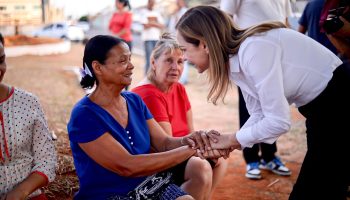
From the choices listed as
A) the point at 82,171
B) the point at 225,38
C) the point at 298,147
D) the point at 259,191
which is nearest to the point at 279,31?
the point at 225,38

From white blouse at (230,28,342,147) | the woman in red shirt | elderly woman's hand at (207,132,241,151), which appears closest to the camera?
white blouse at (230,28,342,147)

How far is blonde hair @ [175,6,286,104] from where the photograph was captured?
92.9 inches

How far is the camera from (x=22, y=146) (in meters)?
2.41

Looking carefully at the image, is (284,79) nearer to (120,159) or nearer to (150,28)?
(120,159)

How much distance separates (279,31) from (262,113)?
48 centimetres

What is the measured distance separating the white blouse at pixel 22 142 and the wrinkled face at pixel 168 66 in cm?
A: 117

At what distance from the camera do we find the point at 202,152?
277 cm

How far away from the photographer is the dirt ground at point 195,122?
4.13 metres

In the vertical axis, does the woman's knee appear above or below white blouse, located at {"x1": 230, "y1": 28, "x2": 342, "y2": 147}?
below

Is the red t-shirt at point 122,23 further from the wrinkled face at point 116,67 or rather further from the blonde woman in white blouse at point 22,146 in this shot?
the blonde woman in white blouse at point 22,146

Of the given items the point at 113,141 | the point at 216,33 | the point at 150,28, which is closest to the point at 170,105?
the point at 113,141

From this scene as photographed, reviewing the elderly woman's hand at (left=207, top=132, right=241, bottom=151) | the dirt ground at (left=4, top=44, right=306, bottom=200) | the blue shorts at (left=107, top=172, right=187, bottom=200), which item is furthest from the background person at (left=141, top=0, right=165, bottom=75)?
the blue shorts at (left=107, top=172, right=187, bottom=200)

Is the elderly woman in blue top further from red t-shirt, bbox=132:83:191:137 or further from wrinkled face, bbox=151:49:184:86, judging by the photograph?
wrinkled face, bbox=151:49:184:86

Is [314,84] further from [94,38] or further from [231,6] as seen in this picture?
[231,6]
